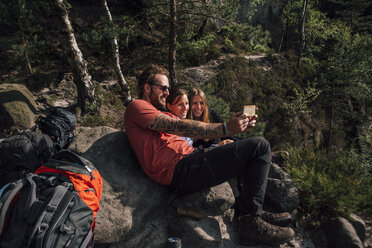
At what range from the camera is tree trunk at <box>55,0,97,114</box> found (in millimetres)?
6045

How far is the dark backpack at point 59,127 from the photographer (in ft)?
12.6

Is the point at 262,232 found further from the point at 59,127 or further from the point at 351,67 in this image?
the point at 351,67

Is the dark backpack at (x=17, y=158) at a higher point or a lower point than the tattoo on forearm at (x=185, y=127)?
lower

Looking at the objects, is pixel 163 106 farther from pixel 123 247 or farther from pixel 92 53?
pixel 92 53

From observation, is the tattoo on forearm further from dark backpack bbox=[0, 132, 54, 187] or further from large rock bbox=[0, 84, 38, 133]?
large rock bbox=[0, 84, 38, 133]

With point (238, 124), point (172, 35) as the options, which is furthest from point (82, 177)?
point (172, 35)

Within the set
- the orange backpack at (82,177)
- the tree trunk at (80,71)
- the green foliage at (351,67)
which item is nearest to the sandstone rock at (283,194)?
the orange backpack at (82,177)

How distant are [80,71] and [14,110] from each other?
2.01 meters

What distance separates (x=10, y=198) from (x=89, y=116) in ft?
18.3

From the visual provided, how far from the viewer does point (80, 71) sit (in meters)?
6.55

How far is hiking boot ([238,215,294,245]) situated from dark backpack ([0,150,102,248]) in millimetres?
1781

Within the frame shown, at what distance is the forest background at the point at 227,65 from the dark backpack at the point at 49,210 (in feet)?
9.77

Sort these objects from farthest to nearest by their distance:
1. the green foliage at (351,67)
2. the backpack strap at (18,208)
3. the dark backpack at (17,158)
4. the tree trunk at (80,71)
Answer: the green foliage at (351,67) < the tree trunk at (80,71) < the dark backpack at (17,158) < the backpack strap at (18,208)

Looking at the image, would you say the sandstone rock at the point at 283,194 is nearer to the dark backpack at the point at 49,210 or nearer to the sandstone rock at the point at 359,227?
the sandstone rock at the point at 359,227
